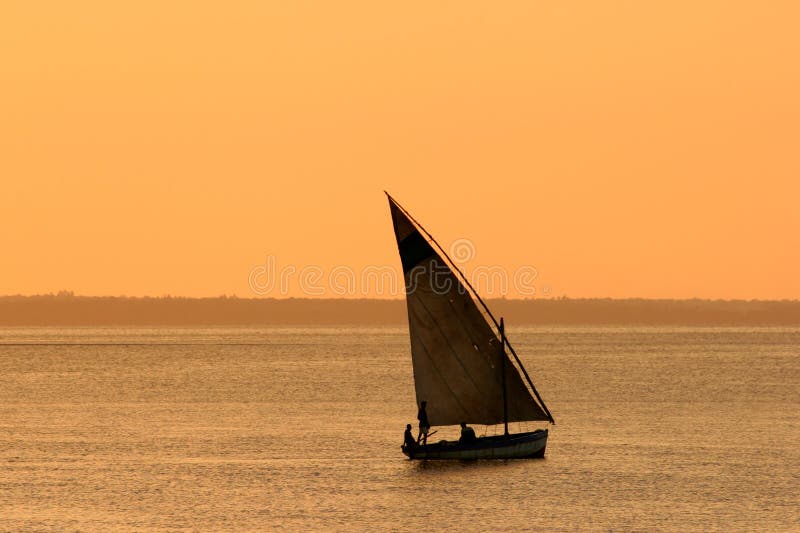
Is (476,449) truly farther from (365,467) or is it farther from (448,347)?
(365,467)

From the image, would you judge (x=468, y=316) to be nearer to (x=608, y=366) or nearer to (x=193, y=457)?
(x=193, y=457)

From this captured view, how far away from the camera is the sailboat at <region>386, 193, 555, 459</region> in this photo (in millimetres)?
59656

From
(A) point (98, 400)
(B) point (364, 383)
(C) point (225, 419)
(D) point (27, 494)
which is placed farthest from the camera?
(B) point (364, 383)

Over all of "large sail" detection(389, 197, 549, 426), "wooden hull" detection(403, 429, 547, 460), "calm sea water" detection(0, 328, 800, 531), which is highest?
"large sail" detection(389, 197, 549, 426)

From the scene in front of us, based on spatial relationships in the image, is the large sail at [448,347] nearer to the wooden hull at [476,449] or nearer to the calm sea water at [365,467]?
the wooden hull at [476,449]

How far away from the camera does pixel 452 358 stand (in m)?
60.5

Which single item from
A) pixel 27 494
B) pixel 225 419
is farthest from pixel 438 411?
pixel 225 419

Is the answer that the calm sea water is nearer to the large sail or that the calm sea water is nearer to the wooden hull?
the wooden hull

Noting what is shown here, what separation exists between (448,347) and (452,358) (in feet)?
1.84

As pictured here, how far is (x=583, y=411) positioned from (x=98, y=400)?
42277 millimetres

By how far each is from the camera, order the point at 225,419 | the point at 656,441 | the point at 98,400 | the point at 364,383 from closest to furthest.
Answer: the point at 656,441 → the point at 225,419 → the point at 98,400 → the point at 364,383

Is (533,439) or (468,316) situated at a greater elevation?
(468,316)

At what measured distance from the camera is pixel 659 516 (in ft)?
171

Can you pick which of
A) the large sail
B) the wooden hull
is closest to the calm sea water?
the wooden hull
